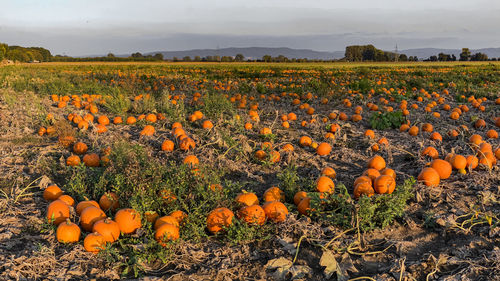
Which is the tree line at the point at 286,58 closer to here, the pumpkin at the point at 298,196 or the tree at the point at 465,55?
the tree at the point at 465,55

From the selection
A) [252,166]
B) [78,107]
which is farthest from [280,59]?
[252,166]

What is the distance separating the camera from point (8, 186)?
4562 mm

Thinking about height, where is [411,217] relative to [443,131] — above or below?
below

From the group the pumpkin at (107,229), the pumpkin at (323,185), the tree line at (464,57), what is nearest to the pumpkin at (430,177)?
the pumpkin at (323,185)

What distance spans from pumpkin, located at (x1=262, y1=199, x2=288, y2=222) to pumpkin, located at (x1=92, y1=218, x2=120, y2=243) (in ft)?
5.16

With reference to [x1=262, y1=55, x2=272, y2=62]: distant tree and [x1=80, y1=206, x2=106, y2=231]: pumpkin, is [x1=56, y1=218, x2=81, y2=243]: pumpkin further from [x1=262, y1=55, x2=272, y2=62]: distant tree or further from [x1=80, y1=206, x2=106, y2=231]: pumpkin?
[x1=262, y1=55, x2=272, y2=62]: distant tree

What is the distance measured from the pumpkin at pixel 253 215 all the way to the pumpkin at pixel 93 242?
139 cm

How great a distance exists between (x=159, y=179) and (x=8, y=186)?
224cm

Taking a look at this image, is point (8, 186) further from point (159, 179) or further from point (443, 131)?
point (443, 131)

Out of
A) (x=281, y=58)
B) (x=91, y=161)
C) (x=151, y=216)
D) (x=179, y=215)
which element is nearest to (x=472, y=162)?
(x=179, y=215)

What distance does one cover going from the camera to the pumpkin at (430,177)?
4.54 metres

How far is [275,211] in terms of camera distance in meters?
3.76

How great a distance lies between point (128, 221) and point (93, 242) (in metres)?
0.38

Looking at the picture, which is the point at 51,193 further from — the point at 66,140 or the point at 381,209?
the point at 381,209
